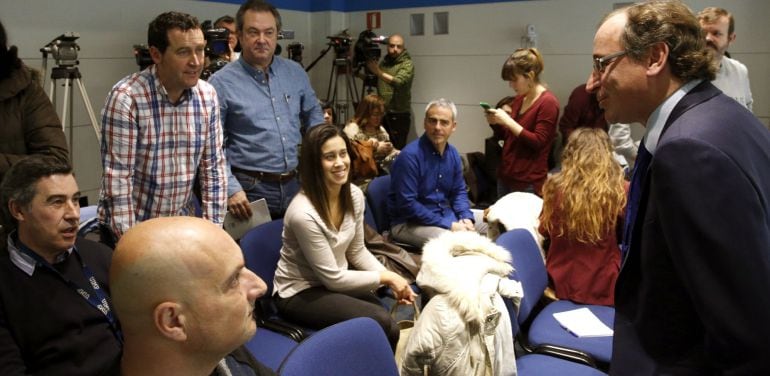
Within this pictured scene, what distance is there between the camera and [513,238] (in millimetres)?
2695

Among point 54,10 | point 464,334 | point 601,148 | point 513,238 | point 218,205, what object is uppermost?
point 54,10

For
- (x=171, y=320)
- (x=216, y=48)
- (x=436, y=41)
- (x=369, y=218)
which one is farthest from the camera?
(x=436, y=41)

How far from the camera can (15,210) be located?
1.84 m

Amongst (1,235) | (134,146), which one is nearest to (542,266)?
(134,146)

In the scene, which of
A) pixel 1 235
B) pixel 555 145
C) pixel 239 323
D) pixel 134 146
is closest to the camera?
pixel 239 323

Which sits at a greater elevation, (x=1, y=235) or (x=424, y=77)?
(x=424, y=77)

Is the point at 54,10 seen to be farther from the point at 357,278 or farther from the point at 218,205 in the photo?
the point at 357,278

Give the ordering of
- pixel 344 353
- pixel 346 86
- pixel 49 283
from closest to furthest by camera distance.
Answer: pixel 344 353
pixel 49 283
pixel 346 86

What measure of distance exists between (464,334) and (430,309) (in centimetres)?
14

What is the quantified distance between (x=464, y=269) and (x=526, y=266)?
63 cm

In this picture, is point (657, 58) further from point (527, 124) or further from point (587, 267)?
point (527, 124)

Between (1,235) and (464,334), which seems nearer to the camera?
(1,235)

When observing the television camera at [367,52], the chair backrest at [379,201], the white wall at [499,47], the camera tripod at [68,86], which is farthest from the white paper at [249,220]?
the white wall at [499,47]

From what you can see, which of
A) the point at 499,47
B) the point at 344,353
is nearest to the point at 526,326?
the point at 344,353
